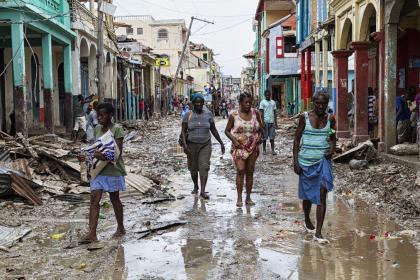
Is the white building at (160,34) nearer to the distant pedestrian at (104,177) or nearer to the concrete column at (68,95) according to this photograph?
the concrete column at (68,95)

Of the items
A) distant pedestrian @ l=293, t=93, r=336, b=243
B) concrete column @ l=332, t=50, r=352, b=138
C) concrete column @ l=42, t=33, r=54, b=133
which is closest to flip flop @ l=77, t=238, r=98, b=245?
distant pedestrian @ l=293, t=93, r=336, b=243

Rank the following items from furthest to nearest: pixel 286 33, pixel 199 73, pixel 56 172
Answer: pixel 199 73
pixel 286 33
pixel 56 172

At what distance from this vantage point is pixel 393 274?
4742mm

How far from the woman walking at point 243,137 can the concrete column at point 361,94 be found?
7710 mm

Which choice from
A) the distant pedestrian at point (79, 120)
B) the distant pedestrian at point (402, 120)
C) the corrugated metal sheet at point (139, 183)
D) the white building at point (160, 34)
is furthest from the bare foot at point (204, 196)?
the white building at point (160, 34)

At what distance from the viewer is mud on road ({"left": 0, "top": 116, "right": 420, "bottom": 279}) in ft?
16.0

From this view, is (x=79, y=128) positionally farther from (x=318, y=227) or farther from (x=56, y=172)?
(x=318, y=227)

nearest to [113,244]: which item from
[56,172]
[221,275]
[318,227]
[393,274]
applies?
[221,275]

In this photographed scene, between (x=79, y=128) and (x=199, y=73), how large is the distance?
229ft

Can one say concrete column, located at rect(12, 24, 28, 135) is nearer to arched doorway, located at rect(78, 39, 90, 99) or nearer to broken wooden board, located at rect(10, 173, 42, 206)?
→ broken wooden board, located at rect(10, 173, 42, 206)

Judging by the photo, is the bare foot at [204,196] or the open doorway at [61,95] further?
the open doorway at [61,95]

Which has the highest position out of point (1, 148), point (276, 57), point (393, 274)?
point (276, 57)

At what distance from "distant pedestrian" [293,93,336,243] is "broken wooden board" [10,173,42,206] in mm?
4189

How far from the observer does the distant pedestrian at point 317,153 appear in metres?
5.74
